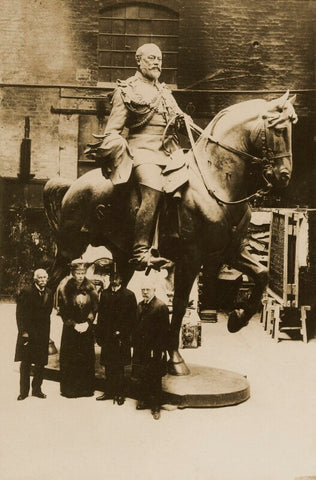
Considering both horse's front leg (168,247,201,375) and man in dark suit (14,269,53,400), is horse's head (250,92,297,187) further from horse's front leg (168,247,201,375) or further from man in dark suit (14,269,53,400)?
man in dark suit (14,269,53,400)

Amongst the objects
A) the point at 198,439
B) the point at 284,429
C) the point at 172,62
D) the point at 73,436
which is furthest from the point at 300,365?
the point at 172,62

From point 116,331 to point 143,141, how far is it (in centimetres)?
161

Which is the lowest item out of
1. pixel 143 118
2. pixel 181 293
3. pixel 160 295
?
pixel 160 295

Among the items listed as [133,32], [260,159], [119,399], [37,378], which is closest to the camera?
[260,159]

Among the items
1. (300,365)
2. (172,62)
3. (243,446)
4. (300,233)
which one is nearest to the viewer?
(243,446)

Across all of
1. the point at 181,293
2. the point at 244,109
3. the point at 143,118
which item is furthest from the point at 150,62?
the point at 181,293

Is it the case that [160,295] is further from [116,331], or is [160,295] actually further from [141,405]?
[141,405]

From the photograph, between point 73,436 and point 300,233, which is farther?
point 300,233

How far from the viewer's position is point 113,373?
228 inches

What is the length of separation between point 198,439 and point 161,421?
A: 1.27 feet

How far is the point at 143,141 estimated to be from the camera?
603cm

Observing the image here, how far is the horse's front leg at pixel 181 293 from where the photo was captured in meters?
5.80

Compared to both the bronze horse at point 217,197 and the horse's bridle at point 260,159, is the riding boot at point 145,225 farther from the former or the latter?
the horse's bridle at point 260,159

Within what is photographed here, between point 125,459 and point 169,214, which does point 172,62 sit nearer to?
point 169,214
